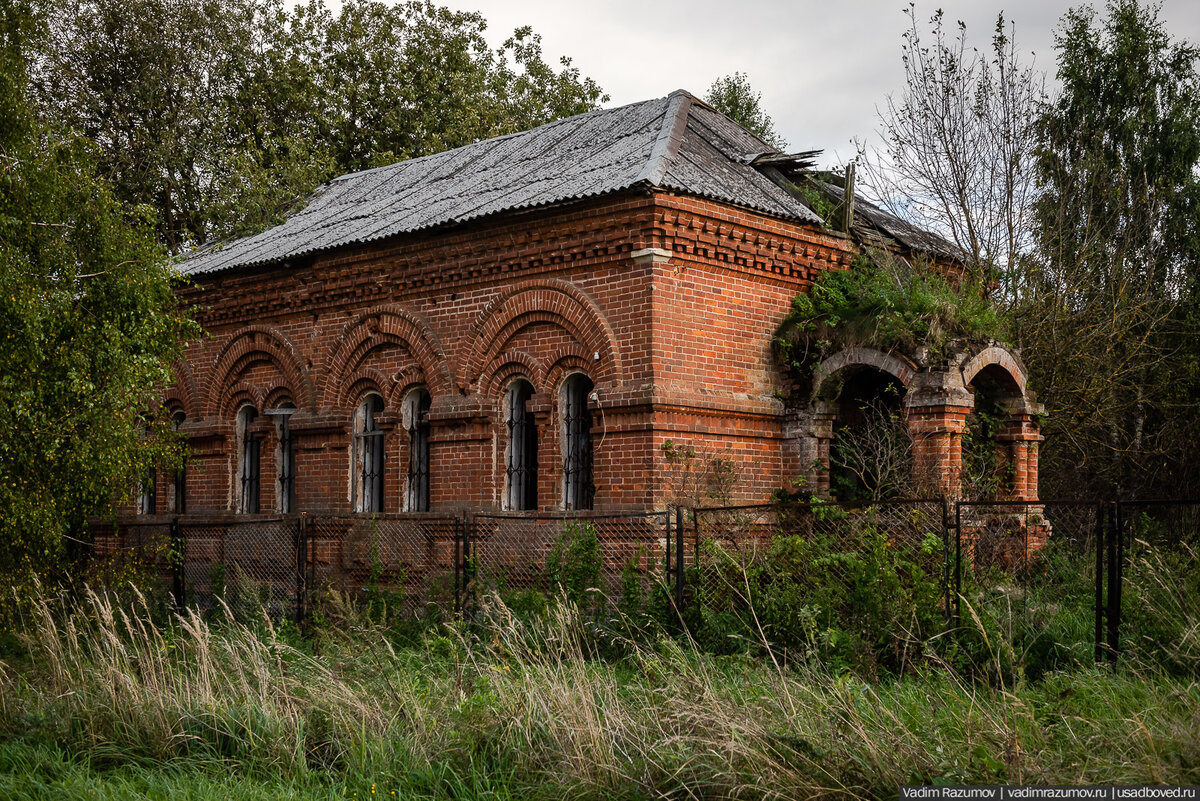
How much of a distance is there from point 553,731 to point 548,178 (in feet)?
31.3

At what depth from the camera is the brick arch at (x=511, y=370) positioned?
46.1 ft

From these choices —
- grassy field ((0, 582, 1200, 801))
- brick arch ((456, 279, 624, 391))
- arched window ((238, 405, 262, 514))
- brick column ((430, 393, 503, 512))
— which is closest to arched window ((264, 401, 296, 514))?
arched window ((238, 405, 262, 514))

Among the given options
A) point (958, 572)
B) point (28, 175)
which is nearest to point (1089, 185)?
point (958, 572)

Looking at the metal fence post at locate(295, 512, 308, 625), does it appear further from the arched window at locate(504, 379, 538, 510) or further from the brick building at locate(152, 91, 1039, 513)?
the arched window at locate(504, 379, 538, 510)

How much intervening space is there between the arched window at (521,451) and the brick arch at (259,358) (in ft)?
11.7

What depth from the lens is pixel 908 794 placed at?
5547 mm

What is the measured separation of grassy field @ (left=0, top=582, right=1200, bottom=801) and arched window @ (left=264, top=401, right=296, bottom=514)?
27.0ft

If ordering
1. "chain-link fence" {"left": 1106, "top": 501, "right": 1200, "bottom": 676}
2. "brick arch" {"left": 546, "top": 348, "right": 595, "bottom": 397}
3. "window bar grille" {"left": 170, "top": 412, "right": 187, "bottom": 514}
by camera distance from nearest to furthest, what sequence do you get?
"chain-link fence" {"left": 1106, "top": 501, "right": 1200, "bottom": 676} → "brick arch" {"left": 546, "top": 348, "right": 595, "bottom": 397} → "window bar grille" {"left": 170, "top": 412, "right": 187, "bottom": 514}

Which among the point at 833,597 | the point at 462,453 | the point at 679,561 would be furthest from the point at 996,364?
the point at 462,453

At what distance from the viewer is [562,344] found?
13.9m

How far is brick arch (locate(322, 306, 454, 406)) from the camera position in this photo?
15164 mm

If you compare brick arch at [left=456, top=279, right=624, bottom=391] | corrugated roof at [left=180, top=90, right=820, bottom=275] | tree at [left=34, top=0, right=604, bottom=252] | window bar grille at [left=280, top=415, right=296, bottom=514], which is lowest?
window bar grille at [left=280, top=415, right=296, bottom=514]

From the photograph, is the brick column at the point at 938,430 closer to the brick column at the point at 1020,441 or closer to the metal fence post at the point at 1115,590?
the brick column at the point at 1020,441

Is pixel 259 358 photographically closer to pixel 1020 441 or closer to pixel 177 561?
pixel 177 561
